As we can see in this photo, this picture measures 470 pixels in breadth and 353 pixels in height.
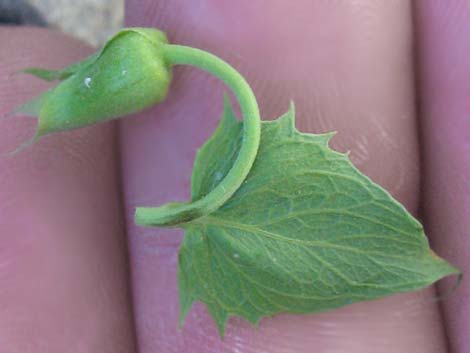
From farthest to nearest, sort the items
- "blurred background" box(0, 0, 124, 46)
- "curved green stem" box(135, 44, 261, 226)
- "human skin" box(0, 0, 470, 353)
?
"blurred background" box(0, 0, 124, 46)
"human skin" box(0, 0, 470, 353)
"curved green stem" box(135, 44, 261, 226)

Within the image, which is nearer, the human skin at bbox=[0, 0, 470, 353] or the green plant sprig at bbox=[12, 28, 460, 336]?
the green plant sprig at bbox=[12, 28, 460, 336]

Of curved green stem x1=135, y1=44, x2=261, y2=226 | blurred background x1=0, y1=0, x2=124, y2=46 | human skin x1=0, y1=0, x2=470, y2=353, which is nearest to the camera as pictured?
curved green stem x1=135, y1=44, x2=261, y2=226

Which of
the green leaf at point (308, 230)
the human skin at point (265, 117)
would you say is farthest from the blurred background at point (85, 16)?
the green leaf at point (308, 230)

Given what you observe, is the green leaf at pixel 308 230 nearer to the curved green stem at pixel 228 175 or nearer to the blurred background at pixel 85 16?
the curved green stem at pixel 228 175

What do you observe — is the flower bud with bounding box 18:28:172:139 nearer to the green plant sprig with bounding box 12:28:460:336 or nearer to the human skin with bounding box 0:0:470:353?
the green plant sprig with bounding box 12:28:460:336

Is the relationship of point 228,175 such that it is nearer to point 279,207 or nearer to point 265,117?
point 279,207

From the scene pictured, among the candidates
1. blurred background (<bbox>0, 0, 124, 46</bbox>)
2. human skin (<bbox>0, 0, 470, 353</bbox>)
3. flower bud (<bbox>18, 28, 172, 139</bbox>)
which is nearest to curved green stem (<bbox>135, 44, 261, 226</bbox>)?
flower bud (<bbox>18, 28, 172, 139</bbox>)

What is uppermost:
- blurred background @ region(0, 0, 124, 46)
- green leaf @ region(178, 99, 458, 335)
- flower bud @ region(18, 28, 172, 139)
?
blurred background @ region(0, 0, 124, 46)

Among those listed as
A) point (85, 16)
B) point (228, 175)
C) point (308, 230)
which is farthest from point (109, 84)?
point (85, 16)
